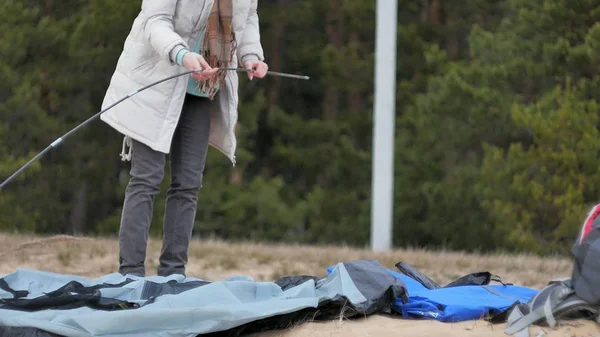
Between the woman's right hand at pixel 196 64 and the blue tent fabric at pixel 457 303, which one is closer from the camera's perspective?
the blue tent fabric at pixel 457 303

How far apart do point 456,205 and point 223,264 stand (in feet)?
39.1

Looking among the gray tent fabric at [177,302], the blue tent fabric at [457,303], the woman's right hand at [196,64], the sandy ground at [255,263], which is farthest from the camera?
the sandy ground at [255,263]

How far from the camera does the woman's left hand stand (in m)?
4.01

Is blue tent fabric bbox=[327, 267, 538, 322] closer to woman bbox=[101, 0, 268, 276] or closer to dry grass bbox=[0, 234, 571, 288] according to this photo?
woman bbox=[101, 0, 268, 276]

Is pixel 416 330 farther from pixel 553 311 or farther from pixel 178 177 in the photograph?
pixel 178 177

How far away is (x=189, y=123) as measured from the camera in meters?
4.05

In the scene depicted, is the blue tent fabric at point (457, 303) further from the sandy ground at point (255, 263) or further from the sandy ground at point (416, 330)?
the sandy ground at point (255, 263)

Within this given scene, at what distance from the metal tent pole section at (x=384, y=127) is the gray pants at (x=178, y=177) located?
491 centimetres

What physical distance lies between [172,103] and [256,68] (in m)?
0.38

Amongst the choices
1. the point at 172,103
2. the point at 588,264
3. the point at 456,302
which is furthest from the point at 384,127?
the point at 588,264

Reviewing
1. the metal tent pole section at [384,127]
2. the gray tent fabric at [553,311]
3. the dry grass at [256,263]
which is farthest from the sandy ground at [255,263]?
the metal tent pole section at [384,127]

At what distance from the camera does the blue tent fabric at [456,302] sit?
332 centimetres

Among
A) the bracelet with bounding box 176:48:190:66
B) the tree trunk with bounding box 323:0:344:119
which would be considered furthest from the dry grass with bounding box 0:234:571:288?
the tree trunk with bounding box 323:0:344:119

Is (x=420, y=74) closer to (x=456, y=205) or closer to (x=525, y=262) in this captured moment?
(x=456, y=205)
